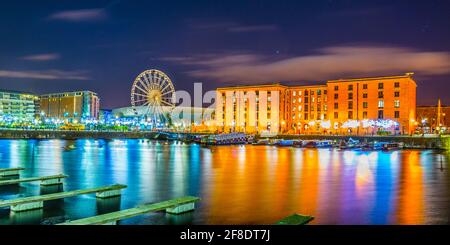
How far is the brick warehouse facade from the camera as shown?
8356 centimetres

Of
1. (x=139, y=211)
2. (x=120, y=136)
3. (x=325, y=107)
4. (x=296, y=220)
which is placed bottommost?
(x=296, y=220)

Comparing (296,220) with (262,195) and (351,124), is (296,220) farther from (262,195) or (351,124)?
(351,124)

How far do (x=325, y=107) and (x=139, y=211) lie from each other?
3461 inches

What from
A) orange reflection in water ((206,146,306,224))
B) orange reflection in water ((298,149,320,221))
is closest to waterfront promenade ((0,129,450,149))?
orange reflection in water ((298,149,320,221))

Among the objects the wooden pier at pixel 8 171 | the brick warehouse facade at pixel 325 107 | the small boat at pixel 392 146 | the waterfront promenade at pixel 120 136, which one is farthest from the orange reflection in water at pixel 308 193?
the brick warehouse facade at pixel 325 107

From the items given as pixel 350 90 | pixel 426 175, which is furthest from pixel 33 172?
pixel 350 90

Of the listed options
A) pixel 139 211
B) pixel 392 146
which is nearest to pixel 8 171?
pixel 139 211

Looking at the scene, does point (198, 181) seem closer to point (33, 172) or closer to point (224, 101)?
point (33, 172)

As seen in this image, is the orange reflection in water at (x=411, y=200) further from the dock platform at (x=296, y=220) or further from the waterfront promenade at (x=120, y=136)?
the waterfront promenade at (x=120, y=136)

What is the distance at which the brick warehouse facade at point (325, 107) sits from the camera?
274 feet

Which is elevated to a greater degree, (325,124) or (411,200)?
(325,124)

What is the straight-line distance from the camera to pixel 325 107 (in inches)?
3767

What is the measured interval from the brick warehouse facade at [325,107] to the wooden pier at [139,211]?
77.3 metres

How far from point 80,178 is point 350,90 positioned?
2961 inches
